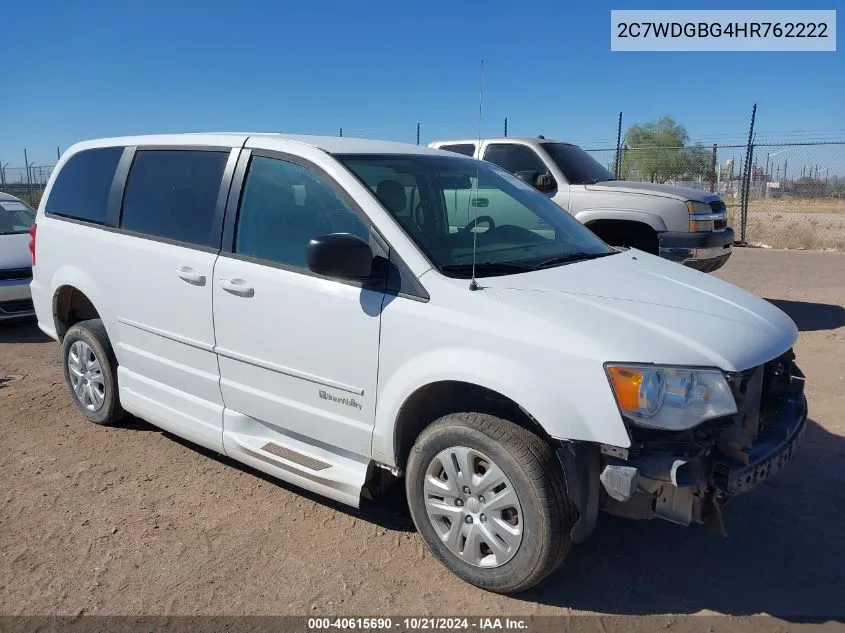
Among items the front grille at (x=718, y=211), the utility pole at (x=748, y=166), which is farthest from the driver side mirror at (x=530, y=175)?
the utility pole at (x=748, y=166)

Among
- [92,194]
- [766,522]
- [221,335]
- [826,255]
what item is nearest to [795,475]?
[766,522]

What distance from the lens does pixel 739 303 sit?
3367 mm

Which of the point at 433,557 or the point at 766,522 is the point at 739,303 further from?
the point at 433,557

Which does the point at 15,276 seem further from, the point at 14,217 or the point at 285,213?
the point at 285,213

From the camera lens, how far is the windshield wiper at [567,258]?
3423mm

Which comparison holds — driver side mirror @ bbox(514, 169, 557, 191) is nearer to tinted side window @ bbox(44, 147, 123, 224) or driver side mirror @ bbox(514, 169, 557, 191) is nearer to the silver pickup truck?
the silver pickup truck

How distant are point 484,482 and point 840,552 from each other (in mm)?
1760

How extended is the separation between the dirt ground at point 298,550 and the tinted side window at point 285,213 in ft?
4.39

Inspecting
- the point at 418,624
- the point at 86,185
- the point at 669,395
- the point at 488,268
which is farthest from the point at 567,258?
the point at 86,185

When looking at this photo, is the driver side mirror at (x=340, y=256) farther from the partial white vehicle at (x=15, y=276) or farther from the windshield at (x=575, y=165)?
the windshield at (x=575, y=165)

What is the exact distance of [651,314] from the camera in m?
2.91

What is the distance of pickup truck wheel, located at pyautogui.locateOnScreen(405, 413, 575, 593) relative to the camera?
2.73 meters

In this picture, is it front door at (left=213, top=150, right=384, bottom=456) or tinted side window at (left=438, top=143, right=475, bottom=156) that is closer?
front door at (left=213, top=150, right=384, bottom=456)

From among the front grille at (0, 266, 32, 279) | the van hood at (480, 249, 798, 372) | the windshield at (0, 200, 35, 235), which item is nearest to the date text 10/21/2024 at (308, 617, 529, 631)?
the van hood at (480, 249, 798, 372)
